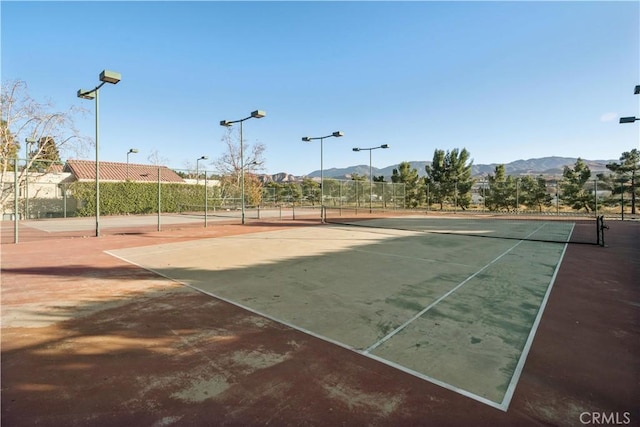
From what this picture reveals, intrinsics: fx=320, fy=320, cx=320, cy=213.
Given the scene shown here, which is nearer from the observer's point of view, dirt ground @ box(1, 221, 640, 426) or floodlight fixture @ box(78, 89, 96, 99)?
dirt ground @ box(1, 221, 640, 426)

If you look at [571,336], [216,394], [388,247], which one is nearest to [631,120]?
[388,247]

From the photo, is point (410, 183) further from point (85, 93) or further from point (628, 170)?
point (85, 93)

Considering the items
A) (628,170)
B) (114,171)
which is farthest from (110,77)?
(628,170)

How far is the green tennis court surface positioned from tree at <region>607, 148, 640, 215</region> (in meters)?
20.5

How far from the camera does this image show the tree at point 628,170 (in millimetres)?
24056

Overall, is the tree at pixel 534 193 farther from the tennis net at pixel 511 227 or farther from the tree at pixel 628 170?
the tennis net at pixel 511 227

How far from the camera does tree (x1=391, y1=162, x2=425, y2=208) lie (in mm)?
37875

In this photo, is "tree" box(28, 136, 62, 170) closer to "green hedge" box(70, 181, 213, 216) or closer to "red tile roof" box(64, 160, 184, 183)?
"green hedge" box(70, 181, 213, 216)

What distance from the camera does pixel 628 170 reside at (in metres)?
25.9

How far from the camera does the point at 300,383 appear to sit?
112 inches

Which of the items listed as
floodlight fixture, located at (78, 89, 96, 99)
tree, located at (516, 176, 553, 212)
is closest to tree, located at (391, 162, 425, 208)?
tree, located at (516, 176, 553, 212)

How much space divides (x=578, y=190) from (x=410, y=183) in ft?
53.9

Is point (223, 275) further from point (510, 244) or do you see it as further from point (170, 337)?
point (510, 244)

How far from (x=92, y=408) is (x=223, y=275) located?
13.5 feet
